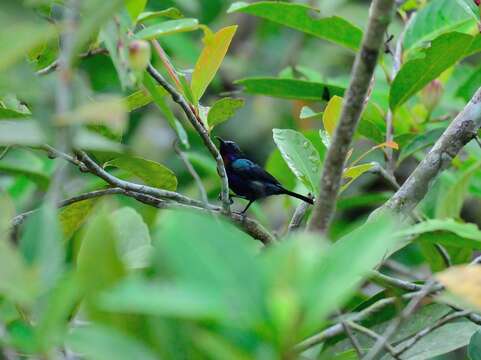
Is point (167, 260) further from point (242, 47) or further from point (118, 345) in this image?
point (242, 47)

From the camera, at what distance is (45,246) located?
2.88 ft

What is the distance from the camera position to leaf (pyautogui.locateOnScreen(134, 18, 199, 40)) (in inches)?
→ 52.9

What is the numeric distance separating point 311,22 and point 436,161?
2.25 feet

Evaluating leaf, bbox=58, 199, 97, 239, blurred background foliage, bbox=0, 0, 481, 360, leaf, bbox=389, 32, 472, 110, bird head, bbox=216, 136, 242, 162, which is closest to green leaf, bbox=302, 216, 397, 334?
blurred background foliage, bbox=0, 0, 481, 360

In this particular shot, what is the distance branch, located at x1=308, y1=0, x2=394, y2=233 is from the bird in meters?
1.25

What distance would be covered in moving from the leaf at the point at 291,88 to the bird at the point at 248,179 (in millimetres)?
285

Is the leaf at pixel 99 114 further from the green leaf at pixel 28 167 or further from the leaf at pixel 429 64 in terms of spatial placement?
the green leaf at pixel 28 167

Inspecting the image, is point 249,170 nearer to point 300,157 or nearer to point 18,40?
point 300,157

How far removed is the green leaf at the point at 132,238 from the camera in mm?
1519

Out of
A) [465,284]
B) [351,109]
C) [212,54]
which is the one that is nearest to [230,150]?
[212,54]

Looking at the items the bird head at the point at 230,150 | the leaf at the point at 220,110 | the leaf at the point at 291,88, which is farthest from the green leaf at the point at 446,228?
the bird head at the point at 230,150

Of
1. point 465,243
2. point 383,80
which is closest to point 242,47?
point 383,80

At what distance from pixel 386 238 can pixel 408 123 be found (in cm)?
160

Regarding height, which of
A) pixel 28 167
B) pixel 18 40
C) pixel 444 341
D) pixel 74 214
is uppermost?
pixel 18 40
